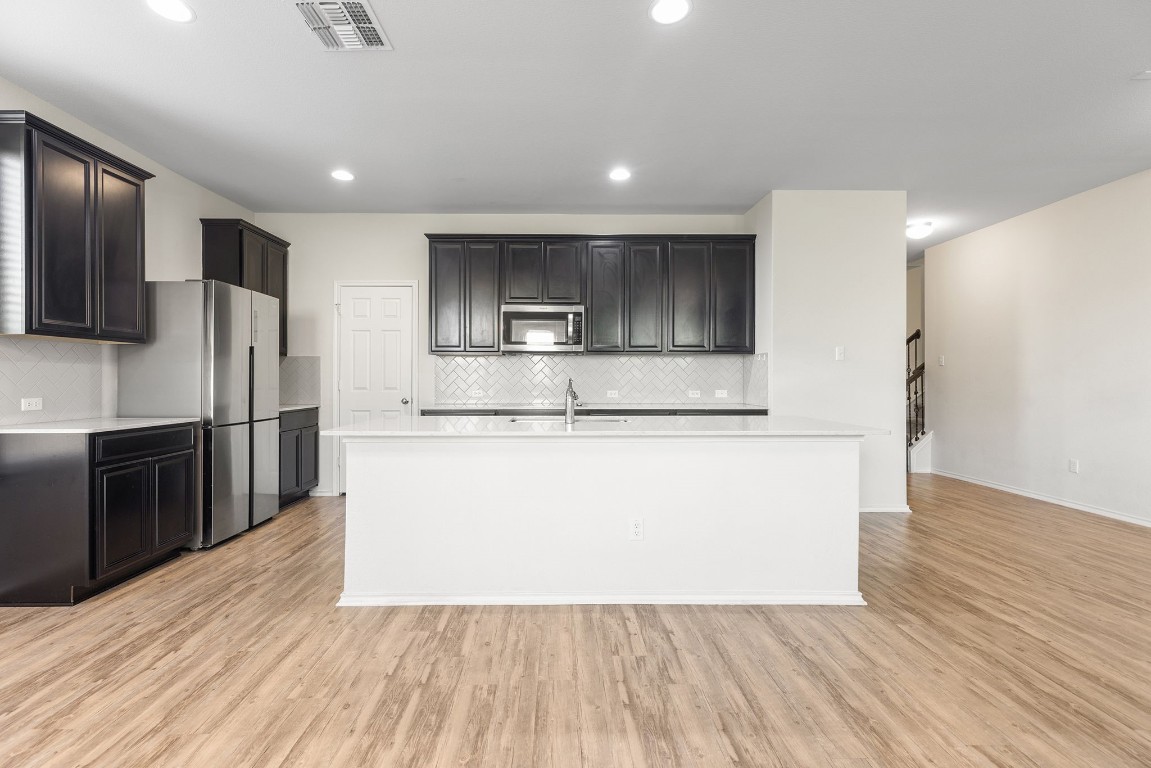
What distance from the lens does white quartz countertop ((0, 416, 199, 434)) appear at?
112 inches

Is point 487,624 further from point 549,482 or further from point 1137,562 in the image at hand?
point 1137,562

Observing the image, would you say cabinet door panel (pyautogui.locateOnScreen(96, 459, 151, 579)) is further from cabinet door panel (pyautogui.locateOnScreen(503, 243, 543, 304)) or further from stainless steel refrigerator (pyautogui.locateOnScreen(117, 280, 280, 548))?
cabinet door panel (pyautogui.locateOnScreen(503, 243, 543, 304))

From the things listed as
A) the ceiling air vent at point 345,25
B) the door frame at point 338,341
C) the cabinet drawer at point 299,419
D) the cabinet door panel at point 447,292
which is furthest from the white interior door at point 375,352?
the ceiling air vent at point 345,25

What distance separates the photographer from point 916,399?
291 inches

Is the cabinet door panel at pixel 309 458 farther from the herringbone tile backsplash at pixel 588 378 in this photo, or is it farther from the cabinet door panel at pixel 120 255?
the cabinet door panel at pixel 120 255

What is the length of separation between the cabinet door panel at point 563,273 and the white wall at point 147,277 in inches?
121

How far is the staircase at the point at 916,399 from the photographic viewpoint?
23.6 ft

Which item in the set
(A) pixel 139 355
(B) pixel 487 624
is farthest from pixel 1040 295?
(A) pixel 139 355

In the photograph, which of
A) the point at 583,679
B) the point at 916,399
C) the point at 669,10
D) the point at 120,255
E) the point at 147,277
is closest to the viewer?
the point at 583,679

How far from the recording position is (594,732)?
1832 mm

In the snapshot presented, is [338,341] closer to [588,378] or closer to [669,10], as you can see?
[588,378]

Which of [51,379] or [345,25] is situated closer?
[345,25]

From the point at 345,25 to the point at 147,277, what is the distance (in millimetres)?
2856

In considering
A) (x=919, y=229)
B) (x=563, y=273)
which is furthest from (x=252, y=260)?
(x=919, y=229)
